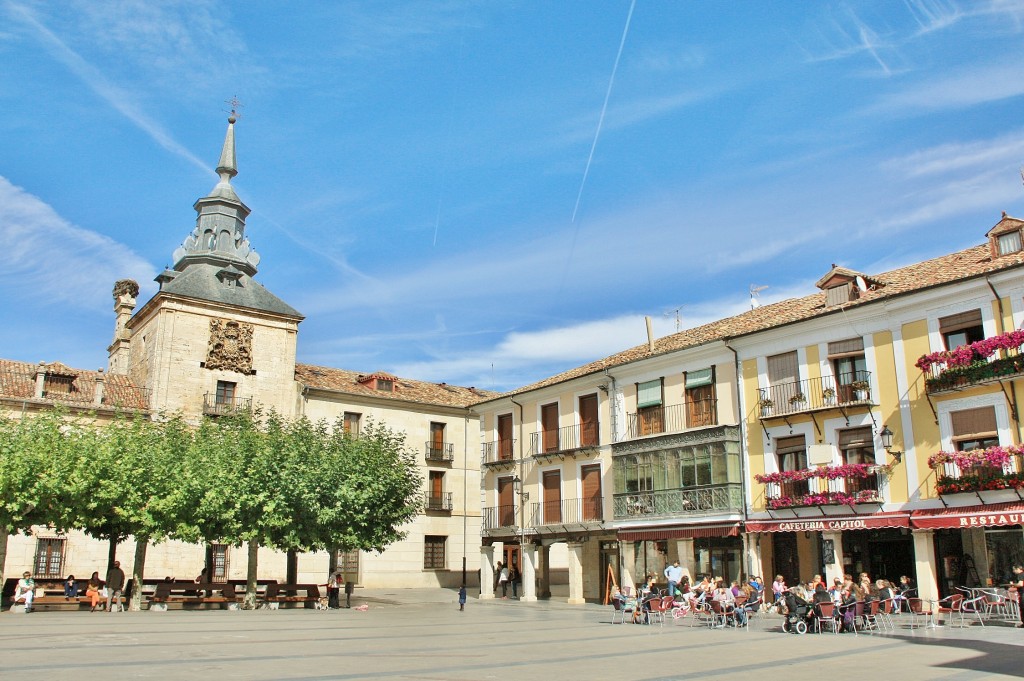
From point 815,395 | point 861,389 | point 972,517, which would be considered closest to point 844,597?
point 972,517

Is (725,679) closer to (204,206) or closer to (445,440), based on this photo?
(445,440)

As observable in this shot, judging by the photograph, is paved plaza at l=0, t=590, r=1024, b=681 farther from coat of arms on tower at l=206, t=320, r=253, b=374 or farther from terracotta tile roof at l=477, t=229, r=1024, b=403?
coat of arms on tower at l=206, t=320, r=253, b=374

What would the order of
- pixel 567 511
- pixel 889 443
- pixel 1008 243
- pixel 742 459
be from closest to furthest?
pixel 889 443, pixel 1008 243, pixel 742 459, pixel 567 511

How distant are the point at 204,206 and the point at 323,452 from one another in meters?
23.4

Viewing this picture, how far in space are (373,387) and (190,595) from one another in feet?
58.4

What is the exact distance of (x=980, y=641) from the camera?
55.2ft

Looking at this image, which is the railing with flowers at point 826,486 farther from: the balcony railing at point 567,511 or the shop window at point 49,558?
the shop window at point 49,558

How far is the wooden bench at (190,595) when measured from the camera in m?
28.0

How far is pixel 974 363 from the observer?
75.6ft

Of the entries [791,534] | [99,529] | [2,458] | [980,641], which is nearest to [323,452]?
[99,529]

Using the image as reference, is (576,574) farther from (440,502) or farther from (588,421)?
(440,502)

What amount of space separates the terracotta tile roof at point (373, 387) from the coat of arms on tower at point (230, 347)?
2.84 m

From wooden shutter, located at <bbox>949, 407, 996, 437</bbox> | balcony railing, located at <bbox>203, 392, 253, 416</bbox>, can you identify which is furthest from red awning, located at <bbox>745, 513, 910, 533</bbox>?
balcony railing, located at <bbox>203, 392, 253, 416</bbox>

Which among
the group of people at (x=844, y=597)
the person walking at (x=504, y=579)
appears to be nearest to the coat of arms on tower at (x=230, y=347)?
the person walking at (x=504, y=579)
